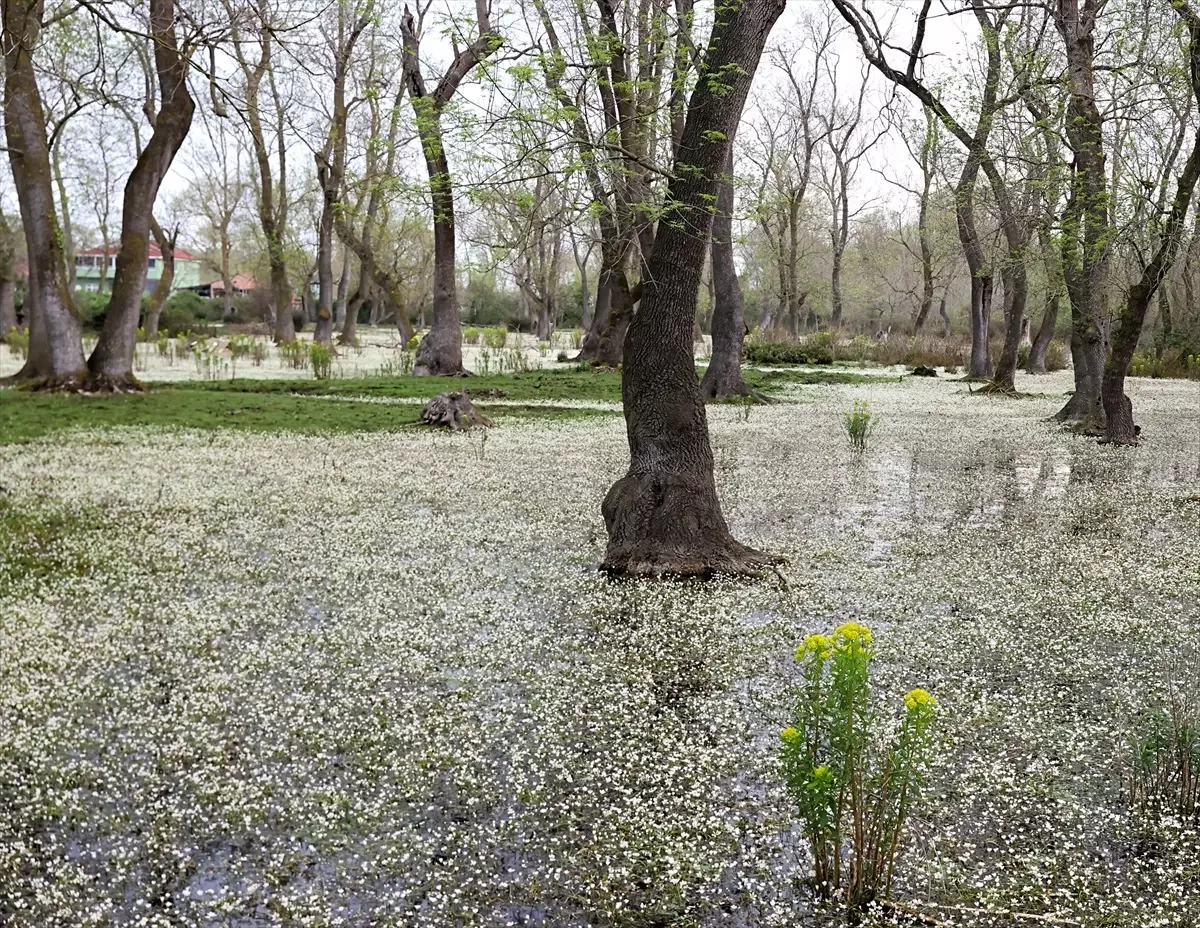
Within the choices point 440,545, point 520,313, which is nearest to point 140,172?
point 440,545

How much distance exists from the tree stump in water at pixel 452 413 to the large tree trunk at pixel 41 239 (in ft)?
21.7

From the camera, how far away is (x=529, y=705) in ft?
17.5

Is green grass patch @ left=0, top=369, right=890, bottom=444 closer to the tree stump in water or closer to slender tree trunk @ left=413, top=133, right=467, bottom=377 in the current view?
the tree stump in water

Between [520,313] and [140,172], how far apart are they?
51.7 m

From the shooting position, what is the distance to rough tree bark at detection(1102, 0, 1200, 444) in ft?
39.0

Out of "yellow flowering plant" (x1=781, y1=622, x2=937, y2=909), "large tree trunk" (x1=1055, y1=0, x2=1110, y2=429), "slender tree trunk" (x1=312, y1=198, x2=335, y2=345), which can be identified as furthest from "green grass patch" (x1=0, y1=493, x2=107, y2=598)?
"slender tree trunk" (x1=312, y1=198, x2=335, y2=345)

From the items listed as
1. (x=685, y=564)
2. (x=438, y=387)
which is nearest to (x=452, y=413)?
(x=438, y=387)

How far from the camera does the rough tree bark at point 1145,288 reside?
39.0 feet

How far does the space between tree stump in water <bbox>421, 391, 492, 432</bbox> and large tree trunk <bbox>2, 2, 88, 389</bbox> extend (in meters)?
6.62

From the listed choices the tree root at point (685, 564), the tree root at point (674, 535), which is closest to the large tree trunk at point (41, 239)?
the tree root at point (674, 535)

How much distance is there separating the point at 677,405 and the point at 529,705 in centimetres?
324

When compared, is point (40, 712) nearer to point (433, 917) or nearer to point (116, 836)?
point (116, 836)

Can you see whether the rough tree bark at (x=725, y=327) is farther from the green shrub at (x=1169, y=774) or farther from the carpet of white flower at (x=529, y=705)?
the green shrub at (x=1169, y=774)

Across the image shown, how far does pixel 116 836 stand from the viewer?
3.96m
